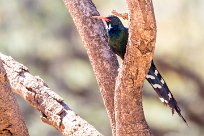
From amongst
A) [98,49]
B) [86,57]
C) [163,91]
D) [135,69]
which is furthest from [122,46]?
[86,57]

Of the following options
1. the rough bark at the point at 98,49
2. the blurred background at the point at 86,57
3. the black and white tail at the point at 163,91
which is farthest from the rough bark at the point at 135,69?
the blurred background at the point at 86,57

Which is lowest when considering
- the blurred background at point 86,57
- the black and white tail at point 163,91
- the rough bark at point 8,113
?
the rough bark at point 8,113

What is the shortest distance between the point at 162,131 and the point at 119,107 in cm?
240

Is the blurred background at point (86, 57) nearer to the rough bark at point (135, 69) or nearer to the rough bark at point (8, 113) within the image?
the rough bark at point (135, 69)

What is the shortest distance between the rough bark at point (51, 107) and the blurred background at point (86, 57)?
5.68 feet

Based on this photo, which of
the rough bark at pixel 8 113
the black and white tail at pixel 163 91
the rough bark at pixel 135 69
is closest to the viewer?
the rough bark at pixel 135 69

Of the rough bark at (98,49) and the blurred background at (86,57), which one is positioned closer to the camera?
the rough bark at (98,49)

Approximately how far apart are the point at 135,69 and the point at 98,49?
1.91 feet


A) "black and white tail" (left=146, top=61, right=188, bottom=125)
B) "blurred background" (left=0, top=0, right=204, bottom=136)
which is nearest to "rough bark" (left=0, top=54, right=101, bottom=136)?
"black and white tail" (left=146, top=61, right=188, bottom=125)

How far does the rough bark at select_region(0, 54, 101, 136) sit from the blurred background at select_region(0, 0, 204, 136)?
5.68 ft

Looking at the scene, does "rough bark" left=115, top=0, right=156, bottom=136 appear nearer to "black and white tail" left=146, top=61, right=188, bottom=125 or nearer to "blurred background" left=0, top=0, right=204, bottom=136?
"black and white tail" left=146, top=61, right=188, bottom=125

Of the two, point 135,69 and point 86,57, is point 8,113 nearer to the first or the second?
point 135,69

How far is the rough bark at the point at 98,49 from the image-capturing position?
240cm

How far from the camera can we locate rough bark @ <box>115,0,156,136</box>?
173 cm
